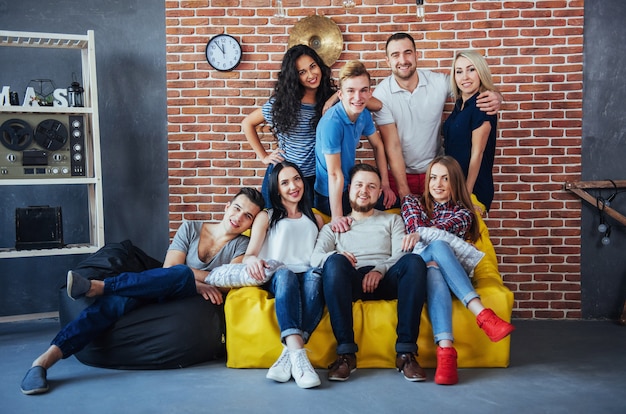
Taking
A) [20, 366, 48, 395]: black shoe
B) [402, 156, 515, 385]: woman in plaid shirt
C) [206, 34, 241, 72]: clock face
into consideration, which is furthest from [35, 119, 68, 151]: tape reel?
[402, 156, 515, 385]: woman in plaid shirt

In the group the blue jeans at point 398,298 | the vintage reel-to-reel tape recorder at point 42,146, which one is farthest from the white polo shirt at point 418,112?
the vintage reel-to-reel tape recorder at point 42,146

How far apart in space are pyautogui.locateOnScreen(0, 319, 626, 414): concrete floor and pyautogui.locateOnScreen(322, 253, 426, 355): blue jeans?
0.19 meters

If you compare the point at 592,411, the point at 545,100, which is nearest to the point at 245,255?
the point at 592,411

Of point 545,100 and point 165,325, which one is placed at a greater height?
point 545,100

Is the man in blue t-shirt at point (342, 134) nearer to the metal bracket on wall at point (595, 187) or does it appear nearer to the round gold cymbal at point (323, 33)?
the round gold cymbal at point (323, 33)

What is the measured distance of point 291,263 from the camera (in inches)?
137

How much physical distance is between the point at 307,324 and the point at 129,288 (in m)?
0.91

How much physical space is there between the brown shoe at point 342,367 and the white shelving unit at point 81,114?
195 centimetres

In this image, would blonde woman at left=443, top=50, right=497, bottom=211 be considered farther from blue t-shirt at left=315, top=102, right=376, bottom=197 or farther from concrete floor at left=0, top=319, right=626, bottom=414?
concrete floor at left=0, top=319, right=626, bottom=414

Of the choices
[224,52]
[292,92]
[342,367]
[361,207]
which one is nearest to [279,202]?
[361,207]

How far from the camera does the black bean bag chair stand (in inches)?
128

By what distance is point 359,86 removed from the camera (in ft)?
11.4

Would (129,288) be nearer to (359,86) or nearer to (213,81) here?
(359,86)

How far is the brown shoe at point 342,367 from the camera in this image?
304 centimetres
